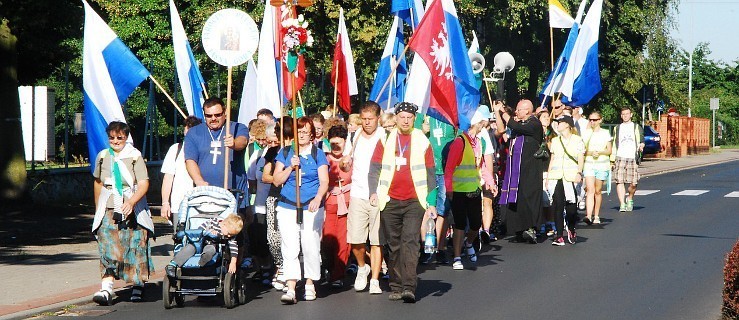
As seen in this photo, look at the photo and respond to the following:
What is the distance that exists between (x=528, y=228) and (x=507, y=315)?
20.4ft

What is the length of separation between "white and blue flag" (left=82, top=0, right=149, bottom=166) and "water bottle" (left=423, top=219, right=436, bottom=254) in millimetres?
3631

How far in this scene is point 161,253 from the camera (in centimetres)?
1495

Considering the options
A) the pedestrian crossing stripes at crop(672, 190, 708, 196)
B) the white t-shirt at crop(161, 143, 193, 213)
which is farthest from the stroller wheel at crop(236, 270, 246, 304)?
the pedestrian crossing stripes at crop(672, 190, 708, 196)

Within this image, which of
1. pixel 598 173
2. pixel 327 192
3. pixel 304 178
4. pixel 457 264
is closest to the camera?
pixel 304 178

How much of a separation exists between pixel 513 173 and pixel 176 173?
5536 mm

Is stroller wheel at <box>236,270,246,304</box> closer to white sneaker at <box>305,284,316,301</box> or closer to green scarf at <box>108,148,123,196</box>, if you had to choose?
white sneaker at <box>305,284,316,301</box>

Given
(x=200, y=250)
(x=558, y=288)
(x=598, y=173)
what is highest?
(x=598, y=173)

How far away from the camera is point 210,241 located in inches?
425

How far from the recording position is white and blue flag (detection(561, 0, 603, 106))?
1983cm

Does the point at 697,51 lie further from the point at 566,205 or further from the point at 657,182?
the point at 566,205

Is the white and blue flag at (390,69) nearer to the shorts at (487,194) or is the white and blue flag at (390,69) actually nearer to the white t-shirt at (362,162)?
the shorts at (487,194)

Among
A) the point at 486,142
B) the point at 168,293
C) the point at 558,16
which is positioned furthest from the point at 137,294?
the point at 558,16

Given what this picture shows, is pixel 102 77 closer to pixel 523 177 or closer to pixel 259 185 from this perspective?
pixel 259 185

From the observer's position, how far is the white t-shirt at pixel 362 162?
38.1 feet
